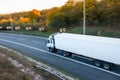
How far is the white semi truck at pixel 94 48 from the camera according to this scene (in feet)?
56.8

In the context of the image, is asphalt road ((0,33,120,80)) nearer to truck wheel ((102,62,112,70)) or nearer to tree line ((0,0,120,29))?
truck wheel ((102,62,112,70))

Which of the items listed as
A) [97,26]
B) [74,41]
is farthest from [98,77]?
[97,26]

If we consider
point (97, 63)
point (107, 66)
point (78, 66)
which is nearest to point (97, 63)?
point (97, 63)

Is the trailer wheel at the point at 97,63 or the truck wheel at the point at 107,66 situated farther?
the trailer wheel at the point at 97,63

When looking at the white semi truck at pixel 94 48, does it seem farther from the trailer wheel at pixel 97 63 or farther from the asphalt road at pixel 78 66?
the asphalt road at pixel 78 66

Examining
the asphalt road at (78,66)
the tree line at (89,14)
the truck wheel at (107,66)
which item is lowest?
the asphalt road at (78,66)

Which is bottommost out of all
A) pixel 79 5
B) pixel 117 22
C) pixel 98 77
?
pixel 98 77

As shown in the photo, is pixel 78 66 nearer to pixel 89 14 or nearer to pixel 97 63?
pixel 97 63

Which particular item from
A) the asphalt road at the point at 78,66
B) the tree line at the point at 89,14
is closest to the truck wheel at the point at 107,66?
the asphalt road at the point at 78,66

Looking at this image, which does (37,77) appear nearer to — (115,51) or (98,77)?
(98,77)

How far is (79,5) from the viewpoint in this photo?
43219mm

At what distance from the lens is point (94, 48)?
19.1 metres

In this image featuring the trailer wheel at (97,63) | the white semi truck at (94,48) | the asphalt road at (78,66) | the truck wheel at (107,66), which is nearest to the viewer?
the asphalt road at (78,66)

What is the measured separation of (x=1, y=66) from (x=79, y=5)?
30824mm
